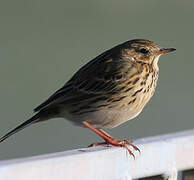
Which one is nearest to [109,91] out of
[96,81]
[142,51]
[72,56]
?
[96,81]

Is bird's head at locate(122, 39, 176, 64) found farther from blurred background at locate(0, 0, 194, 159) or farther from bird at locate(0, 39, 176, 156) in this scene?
blurred background at locate(0, 0, 194, 159)

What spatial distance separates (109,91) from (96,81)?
0.67ft

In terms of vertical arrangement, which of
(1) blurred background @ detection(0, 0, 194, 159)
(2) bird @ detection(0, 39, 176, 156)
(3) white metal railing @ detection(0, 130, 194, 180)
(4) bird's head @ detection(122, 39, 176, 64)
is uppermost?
(1) blurred background @ detection(0, 0, 194, 159)

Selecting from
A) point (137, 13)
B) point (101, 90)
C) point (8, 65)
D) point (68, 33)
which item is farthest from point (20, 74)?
point (101, 90)

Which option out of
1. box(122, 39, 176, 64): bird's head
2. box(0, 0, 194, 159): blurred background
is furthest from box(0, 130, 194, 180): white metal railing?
box(0, 0, 194, 159): blurred background

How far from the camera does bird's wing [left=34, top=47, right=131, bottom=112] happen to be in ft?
21.0

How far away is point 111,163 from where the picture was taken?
13.6 feet

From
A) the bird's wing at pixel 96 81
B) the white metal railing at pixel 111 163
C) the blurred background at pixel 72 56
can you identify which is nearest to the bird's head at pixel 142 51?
the bird's wing at pixel 96 81

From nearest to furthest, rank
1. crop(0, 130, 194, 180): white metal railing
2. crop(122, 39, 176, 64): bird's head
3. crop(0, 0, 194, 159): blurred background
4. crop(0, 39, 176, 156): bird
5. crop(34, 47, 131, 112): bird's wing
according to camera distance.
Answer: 1. crop(0, 130, 194, 180): white metal railing
2. crop(0, 39, 176, 156): bird
3. crop(34, 47, 131, 112): bird's wing
4. crop(122, 39, 176, 64): bird's head
5. crop(0, 0, 194, 159): blurred background

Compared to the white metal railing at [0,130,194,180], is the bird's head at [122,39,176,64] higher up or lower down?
higher up

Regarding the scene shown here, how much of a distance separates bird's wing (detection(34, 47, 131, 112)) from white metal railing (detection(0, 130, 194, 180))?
1937mm

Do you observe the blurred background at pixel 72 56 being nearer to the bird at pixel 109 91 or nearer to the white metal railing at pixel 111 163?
the bird at pixel 109 91

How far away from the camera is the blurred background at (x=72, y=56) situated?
10.7 metres

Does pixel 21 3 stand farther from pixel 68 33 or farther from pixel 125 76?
pixel 125 76
